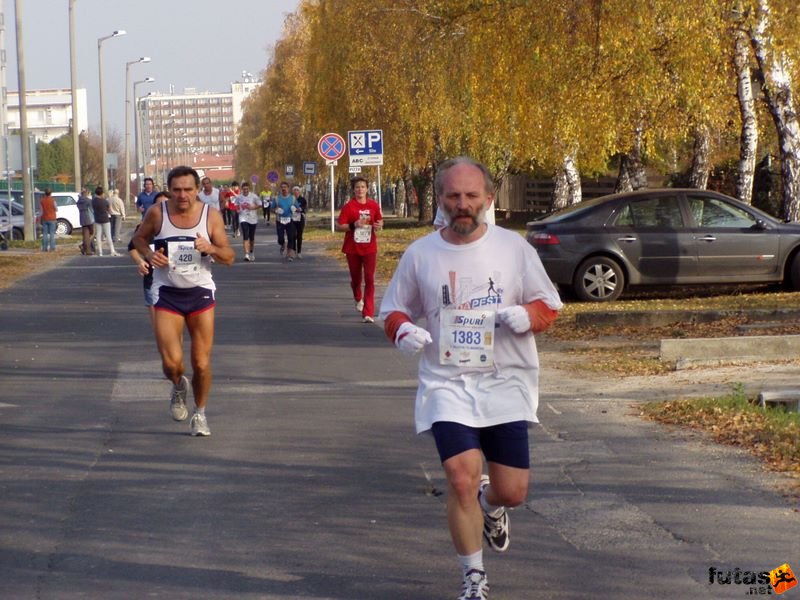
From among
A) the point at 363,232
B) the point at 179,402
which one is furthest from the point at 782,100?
the point at 179,402

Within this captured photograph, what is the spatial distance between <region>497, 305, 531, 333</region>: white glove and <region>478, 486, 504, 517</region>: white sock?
0.83 m

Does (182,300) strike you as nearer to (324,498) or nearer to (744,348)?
(324,498)

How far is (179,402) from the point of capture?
1006 centimetres

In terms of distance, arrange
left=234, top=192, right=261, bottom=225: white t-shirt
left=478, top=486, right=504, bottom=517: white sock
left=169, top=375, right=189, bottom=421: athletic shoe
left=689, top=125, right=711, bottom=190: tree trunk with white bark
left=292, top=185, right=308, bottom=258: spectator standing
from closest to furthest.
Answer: left=478, top=486, right=504, bottom=517: white sock < left=169, top=375, right=189, bottom=421: athletic shoe < left=689, top=125, right=711, bottom=190: tree trunk with white bark < left=292, top=185, right=308, bottom=258: spectator standing < left=234, top=192, right=261, bottom=225: white t-shirt

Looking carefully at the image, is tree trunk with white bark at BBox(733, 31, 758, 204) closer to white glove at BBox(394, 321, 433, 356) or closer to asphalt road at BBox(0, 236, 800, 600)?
asphalt road at BBox(0, 236, 800, 600)

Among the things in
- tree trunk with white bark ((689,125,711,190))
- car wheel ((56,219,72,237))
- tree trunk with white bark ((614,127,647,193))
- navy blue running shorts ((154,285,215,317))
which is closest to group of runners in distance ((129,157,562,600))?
navy blue running shorts ((154,285,215,317))

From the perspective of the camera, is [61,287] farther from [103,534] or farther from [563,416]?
[103,534]

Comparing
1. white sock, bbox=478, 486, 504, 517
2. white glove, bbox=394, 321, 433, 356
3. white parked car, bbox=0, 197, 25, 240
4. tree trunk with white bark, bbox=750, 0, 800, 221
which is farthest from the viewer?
white parked car, bbox=0, 197, 25, 240

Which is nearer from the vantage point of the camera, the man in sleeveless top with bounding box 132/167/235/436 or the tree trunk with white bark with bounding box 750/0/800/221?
the man in sleeveless top with bounding box 132/167/235/436

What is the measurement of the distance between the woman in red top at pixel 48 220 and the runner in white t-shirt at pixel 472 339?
115ft

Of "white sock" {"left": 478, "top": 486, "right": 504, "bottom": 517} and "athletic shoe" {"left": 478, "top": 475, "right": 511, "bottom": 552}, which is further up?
"white sock" {"left": 478, "top": 486, "right": 504, "bottom": 517}

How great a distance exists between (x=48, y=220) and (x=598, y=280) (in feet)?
79.7

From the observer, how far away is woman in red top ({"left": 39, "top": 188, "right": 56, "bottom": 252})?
39.3 metres

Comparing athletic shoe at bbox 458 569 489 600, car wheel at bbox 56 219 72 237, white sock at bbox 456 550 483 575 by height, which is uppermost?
white sock at bbox 456 550 483 575
